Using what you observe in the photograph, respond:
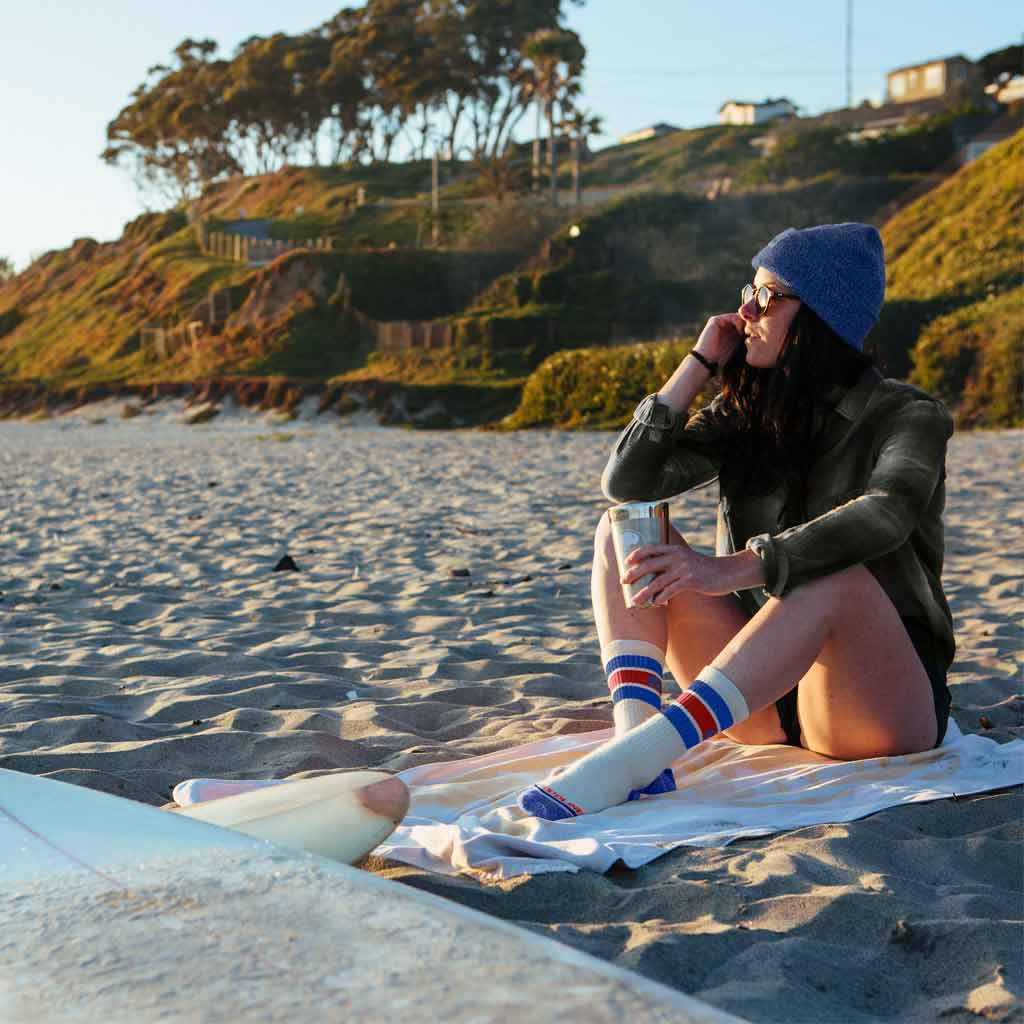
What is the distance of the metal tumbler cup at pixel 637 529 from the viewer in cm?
267

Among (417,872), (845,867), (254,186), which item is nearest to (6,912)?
(417,872)

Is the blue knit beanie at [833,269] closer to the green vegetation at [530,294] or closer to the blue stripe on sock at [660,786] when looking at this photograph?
the blue stripe on sock at [660,786]

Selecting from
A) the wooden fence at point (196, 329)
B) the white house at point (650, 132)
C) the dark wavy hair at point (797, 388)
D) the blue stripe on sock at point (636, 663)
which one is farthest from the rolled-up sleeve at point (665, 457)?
the white house at point (650, 132)

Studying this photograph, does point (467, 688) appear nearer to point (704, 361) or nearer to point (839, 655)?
point (704, 361)

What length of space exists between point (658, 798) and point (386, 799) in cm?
66

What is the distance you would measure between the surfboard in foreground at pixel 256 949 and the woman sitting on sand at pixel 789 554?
0.88m

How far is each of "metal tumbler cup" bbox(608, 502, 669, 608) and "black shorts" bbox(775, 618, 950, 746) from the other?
47 centimetres

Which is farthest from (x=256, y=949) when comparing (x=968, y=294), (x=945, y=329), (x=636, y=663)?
(x=968, y=294)

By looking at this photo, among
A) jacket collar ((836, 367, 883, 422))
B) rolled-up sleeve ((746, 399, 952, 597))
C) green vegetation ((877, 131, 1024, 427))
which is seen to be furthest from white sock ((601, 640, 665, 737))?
green vegetation ((877, 131, 1024, 427))

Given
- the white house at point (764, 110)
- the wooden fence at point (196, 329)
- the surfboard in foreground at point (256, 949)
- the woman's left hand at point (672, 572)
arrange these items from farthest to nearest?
the white house at point (764, 110), the wooden fence at point (196, 329), the woman's left hand at point (672, 572), the surfboard in foreground at point (256, 949)

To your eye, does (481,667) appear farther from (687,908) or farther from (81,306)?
(81,306)

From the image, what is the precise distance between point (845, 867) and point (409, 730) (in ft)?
4.72

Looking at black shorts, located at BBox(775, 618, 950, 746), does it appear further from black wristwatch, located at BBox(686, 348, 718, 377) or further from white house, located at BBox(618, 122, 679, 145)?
white house, located at BBox(618, 122, 679, 145)

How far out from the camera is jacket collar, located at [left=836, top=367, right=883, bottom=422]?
282cm
